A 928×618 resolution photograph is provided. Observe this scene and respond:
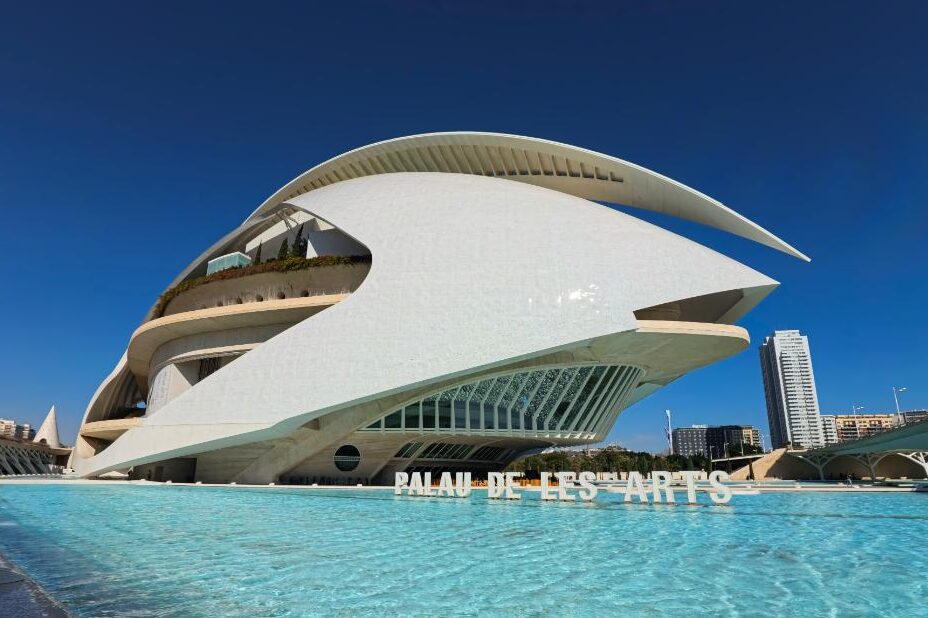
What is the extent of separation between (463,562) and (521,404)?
16530mm

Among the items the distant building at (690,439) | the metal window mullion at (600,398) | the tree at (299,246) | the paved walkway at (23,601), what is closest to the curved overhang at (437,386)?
the metal window mullion at (600,398)

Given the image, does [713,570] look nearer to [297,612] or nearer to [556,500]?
[297,612]

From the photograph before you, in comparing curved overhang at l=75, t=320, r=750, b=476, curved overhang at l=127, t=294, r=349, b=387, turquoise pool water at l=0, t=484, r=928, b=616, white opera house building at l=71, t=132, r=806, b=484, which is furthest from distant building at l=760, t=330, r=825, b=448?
turquoise pool water at l=0, t=484, r=928, b=616

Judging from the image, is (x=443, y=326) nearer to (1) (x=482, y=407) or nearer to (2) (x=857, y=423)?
(1) (x=482, y=407)

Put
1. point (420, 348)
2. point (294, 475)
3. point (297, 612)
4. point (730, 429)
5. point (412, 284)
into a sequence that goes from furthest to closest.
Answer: point (730, 429) < point (294, 475) < point (412, 284) < point (420, 348) < point (297, 612)

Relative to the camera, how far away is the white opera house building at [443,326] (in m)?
19.7

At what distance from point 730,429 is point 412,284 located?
15186 cm

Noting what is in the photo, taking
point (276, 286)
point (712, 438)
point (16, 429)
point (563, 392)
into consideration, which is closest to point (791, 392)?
point (712, 438)

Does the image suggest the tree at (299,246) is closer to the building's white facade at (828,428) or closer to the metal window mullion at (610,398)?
the metal window mullion at (610,398)

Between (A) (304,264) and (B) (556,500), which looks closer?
(B) (556,500)

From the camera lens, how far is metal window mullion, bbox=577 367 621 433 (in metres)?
23.8

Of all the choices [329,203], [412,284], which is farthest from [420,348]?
[329,203]

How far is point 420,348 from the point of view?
19.7 metres

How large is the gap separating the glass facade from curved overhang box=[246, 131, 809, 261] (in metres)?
7.84
